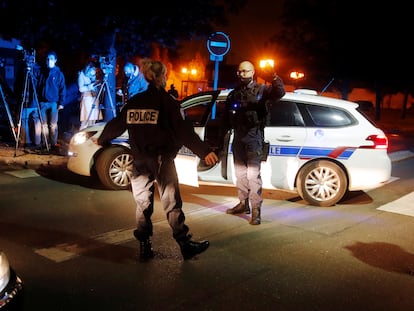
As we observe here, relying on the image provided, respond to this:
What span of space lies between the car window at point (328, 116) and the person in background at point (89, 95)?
18.2ft

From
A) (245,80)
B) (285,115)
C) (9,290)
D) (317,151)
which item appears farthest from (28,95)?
(9,290)

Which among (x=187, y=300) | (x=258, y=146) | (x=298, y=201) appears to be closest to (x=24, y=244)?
(x=187, y=300)

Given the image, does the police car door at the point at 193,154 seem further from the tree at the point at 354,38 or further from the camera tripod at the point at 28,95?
the tree at the point at 354,38

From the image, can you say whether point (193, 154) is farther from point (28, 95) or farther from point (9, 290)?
point (28, 95)

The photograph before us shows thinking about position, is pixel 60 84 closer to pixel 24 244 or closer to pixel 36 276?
pixel 24 244

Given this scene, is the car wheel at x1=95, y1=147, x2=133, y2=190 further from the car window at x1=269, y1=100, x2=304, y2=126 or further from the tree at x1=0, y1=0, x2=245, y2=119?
the tree at x1=0, y1=0, x2=245, y2=119

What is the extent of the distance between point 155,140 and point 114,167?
3155 mm

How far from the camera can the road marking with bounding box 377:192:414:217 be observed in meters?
6.93

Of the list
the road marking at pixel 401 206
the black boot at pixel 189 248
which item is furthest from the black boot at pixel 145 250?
the road marking at pixel 401 206

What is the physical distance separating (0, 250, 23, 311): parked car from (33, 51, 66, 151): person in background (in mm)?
7607

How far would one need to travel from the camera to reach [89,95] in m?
11.0

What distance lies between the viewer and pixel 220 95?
702 centimetres

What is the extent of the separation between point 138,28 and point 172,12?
86 cm

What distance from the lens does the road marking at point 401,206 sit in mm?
6934
